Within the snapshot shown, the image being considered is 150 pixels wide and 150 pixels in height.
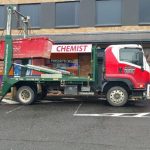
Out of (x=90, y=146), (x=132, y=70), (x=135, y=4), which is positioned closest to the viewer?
(x=90, y=146)

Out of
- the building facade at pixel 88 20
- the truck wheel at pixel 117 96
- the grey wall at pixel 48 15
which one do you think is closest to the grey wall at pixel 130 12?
the building facade at pixel 88 20

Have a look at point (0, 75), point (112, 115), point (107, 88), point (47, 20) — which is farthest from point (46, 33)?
point (112, 115)

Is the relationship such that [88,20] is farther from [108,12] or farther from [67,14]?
[67,14]

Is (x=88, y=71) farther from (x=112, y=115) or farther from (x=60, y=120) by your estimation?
(x=60, y=120)

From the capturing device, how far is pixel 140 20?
26.0 meters

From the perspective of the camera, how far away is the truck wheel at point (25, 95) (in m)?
17.1

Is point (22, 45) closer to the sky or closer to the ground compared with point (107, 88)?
closer to the sky

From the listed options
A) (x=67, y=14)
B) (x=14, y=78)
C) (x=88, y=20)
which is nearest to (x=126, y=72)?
(x=14, y=78)

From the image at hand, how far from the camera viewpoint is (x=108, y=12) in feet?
88.3

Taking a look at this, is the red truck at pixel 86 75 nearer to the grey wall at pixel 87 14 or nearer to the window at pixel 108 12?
the grey wall at pixel 87 14

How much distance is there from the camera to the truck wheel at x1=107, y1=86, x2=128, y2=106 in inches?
634

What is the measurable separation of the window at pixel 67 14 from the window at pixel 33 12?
140cm

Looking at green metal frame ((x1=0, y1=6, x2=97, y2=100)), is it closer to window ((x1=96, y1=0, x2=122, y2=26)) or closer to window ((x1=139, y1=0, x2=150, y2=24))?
window ((x1=139, y1=0, x2=150, y2=24))

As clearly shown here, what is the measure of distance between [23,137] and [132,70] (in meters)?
7.42
